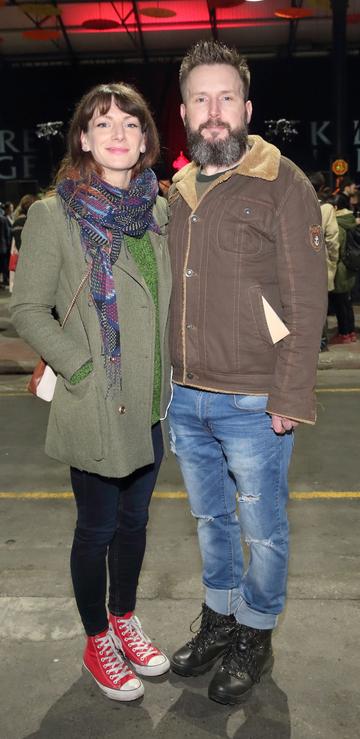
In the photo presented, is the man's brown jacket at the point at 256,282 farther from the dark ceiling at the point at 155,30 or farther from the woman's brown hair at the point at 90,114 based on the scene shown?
the dark ceiling at the point at 155,30

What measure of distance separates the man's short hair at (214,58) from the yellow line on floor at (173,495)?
282 centimetres

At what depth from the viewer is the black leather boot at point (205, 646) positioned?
318 centimetres

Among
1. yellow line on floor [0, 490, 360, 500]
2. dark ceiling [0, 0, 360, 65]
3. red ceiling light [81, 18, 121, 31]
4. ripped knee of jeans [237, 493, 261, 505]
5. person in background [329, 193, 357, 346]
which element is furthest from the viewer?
dark ceiling [0, 0, 360, 65]

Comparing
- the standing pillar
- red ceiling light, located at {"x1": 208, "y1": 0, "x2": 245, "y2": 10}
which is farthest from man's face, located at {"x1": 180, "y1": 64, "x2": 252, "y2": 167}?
red ceiling light, located at {"x1": 208, "y1": 0, "x2": 245, "y2": 10}

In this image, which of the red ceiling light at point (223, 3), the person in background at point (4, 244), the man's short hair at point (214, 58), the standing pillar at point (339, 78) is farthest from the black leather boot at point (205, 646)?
the red ceiling light at point (223, 3)

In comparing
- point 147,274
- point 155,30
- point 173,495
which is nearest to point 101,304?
point 147,274

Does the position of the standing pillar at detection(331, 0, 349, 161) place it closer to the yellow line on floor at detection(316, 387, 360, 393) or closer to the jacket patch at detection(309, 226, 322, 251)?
the yellow line on floor at detection(316, 387, 360, 393)

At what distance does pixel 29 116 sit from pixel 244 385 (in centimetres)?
2538

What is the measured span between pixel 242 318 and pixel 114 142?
0.68 meters

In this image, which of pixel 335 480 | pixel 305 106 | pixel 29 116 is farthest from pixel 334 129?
pixel 335 480

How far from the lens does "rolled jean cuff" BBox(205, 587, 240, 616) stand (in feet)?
10.6

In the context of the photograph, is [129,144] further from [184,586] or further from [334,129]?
[334,129]

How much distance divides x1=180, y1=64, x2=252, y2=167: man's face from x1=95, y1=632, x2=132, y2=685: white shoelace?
1.66 metres

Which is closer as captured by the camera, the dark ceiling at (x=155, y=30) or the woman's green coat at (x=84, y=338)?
the woman's green coat at (x=84, y=338)
